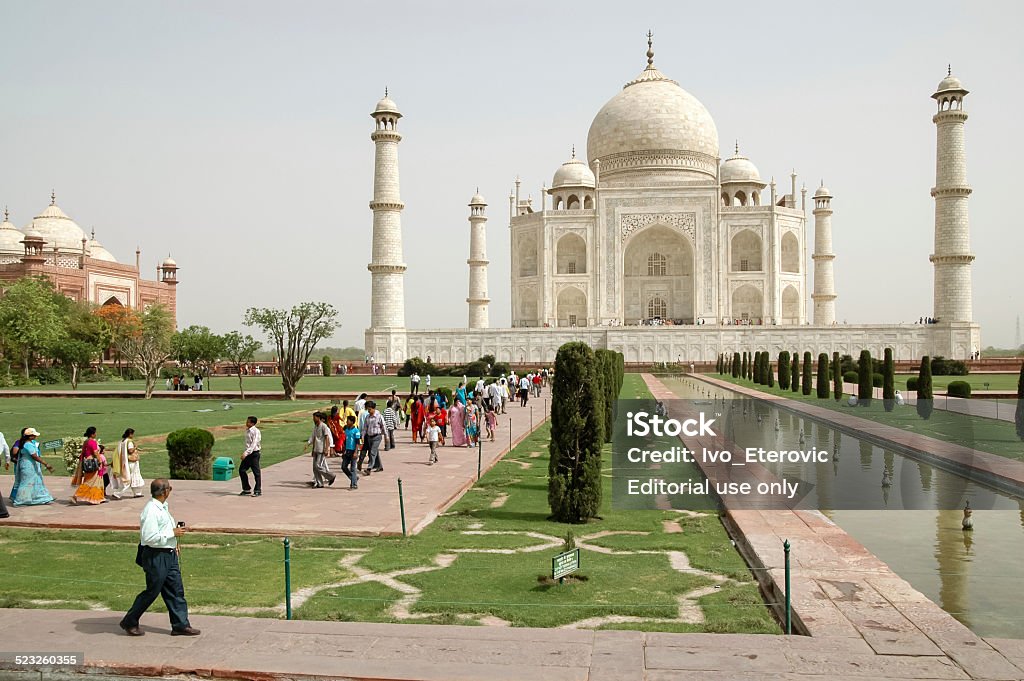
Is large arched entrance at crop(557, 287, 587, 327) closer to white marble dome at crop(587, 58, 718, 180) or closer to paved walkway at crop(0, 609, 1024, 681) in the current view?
white marble dome at crop(587, 58, 718, 180)

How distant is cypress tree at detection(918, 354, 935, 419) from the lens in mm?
16853

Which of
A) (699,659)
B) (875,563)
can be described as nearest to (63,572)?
(699,659)

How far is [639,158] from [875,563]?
143 feet

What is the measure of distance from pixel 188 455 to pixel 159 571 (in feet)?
19.0

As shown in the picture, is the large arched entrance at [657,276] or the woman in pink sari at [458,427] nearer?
the woman in pink sari at [458,427]

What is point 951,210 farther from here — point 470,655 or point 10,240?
point 10,240

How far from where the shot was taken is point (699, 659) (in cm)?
423

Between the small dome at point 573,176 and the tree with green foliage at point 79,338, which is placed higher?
the small dome at point 573,176

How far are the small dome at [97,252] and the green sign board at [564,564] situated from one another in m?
52.4

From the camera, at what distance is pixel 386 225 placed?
131ft

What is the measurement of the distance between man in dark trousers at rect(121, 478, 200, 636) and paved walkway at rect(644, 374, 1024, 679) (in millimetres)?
3276

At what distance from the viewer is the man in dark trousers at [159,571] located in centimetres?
468

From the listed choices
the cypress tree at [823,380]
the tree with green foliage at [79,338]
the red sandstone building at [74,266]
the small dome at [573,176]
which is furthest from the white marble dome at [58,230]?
the cypress tree at [823,380]

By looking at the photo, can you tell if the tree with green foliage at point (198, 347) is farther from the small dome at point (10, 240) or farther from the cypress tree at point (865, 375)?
the small dome at point (10, 240)
